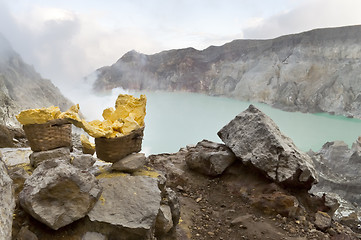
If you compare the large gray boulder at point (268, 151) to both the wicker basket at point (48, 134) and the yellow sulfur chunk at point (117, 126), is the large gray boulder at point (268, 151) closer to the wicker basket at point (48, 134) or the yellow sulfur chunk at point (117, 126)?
the yellow sulfur chunk at point (117, 126)

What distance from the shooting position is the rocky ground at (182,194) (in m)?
2.34

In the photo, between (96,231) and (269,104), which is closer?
(96,231)

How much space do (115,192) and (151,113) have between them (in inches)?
1043

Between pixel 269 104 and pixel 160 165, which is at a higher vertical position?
pixel 160 165

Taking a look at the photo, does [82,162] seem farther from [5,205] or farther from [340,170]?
[340,170]

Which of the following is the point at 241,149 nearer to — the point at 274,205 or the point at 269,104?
the point at 274,205

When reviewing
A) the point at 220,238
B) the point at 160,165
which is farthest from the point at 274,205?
the point at 160,165

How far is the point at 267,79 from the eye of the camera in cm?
3153

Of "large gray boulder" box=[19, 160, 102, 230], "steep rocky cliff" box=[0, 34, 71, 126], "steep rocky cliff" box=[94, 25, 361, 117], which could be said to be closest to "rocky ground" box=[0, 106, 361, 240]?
"large gray boulder" box=[19, 160, 102, 230]

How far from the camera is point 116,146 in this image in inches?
128

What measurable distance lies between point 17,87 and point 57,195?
15.1 m

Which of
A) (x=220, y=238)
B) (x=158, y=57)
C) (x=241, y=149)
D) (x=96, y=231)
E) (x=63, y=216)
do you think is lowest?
(x=220, y=238)

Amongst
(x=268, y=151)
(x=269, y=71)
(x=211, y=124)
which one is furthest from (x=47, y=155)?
(x=269, y=71)

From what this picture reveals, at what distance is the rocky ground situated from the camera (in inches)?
92.0
